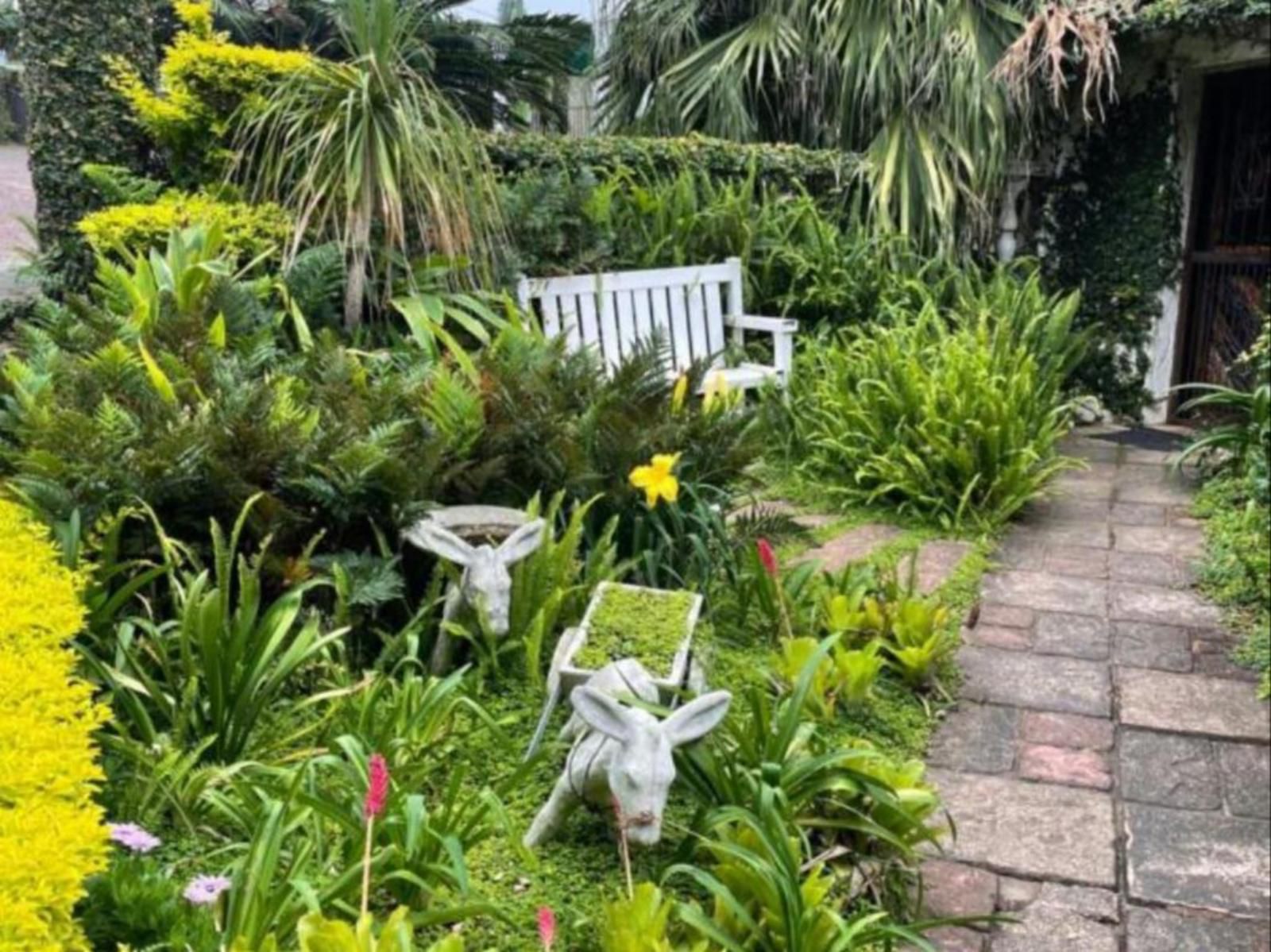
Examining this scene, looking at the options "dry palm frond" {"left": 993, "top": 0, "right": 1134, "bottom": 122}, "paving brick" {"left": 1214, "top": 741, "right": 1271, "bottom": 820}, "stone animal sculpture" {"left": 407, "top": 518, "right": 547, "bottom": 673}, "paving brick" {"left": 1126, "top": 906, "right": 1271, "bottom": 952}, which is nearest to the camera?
"paving brick" {"left": 1126, "top": 906, "right": 1271, "bottom": 952}

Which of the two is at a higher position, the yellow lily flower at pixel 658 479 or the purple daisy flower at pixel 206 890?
the yellow lily flower at pixel 658 479

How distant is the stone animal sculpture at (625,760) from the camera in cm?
170

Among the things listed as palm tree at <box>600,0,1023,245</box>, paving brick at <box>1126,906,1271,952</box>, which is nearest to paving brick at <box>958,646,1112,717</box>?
paving brick at <box>1126,906,1271,952</box>

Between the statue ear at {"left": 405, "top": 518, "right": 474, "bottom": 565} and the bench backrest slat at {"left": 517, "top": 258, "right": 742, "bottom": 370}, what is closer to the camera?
the statue ear at {"left": 405, "top": 518, "right": 474, "bottom": 565}

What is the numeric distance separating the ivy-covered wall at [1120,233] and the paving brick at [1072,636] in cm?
328

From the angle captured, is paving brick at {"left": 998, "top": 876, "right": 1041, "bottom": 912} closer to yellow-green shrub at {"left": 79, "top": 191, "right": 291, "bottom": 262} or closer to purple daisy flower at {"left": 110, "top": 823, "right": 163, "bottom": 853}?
purple daisy flower at {"left": 110, "top": 823, "right": 163, "bottom": 853}

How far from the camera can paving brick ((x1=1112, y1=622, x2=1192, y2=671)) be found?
301 cm

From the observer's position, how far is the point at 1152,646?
3.12 metres

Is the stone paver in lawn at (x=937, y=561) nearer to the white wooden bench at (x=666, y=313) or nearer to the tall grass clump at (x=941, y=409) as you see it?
the tall grass clump at (x=941, y=409)

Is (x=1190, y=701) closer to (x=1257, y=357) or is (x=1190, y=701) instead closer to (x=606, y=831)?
(x=606, y=831)

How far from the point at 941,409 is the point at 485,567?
2.43m

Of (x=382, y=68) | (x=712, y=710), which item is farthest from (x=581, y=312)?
(x=712, y=710)

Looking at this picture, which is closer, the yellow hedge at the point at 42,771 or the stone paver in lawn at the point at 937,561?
the yellow hedge at the point at 42,771

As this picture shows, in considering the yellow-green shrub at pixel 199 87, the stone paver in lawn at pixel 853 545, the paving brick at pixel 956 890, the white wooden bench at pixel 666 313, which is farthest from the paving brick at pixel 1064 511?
the yellow-green shrub at pixel 199 87
